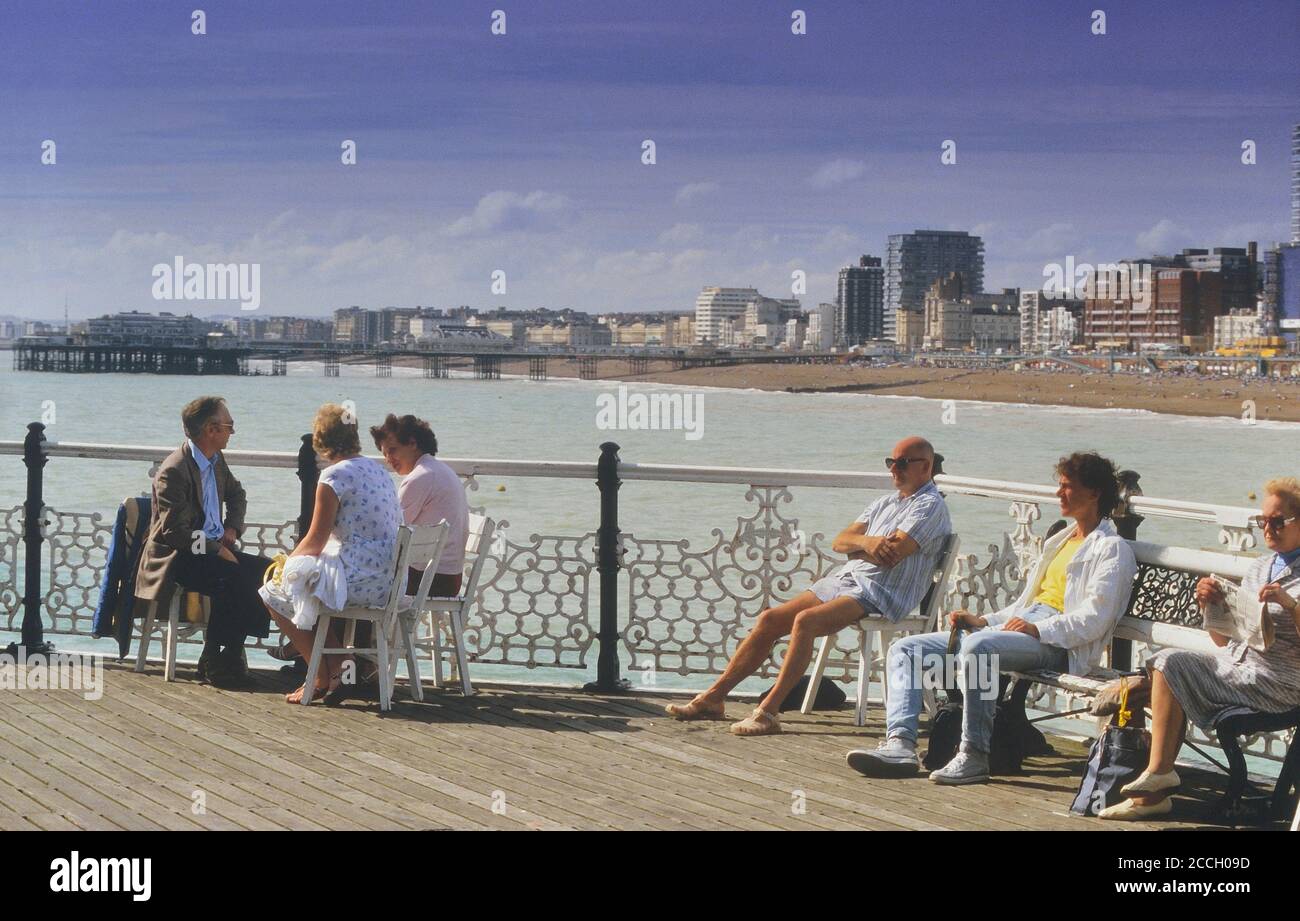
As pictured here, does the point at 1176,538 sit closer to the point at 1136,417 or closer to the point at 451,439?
the point at 451,439

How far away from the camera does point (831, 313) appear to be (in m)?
159

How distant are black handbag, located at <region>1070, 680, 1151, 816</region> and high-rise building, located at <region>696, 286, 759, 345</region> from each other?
5733 inches

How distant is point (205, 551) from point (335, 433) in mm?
1014

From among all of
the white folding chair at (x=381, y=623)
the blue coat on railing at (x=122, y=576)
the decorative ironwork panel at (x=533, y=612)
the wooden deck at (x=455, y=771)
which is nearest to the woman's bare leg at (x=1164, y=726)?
the wooden deck at (x=455, y=771)

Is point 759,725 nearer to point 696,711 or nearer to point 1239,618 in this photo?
point 696,711

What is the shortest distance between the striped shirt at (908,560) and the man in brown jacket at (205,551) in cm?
279

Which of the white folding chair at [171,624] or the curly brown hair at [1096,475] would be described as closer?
the curly brown hair at [1096,475]

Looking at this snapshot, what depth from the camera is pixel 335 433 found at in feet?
21.5

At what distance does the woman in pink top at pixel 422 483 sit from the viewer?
6.82 m

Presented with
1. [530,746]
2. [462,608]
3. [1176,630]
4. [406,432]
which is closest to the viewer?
[1176,630]

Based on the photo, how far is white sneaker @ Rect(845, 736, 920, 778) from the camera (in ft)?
18.6

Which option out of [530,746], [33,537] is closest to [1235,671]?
[530,746]

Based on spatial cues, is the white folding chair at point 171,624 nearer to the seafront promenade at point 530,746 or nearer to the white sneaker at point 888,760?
the seafront promenade at point 530,746
